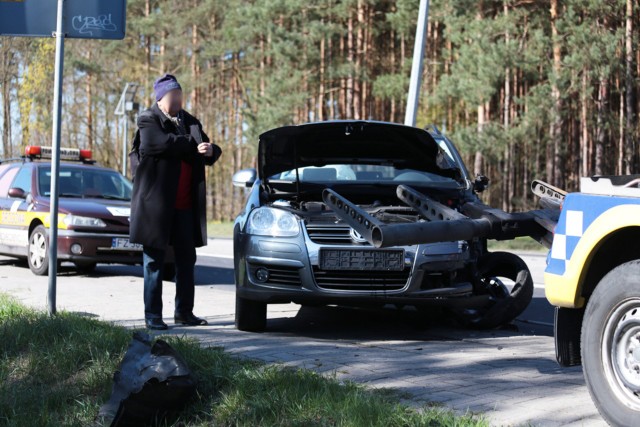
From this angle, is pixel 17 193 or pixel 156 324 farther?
pixel 17 193

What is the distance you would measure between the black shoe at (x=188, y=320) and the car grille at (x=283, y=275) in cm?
87

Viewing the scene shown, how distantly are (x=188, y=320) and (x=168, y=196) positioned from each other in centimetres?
107

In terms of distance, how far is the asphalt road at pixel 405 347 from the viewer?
4.86 meters

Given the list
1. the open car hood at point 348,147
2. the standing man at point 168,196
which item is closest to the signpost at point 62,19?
the standing man at point 168,196

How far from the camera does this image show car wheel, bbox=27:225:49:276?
12.4 meters

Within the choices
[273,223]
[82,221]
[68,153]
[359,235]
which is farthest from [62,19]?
[68,153]

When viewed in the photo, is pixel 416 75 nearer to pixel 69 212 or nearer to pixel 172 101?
pixel 69 212

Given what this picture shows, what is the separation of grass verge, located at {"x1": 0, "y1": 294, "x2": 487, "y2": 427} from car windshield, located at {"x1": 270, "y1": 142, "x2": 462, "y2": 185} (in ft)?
7.36

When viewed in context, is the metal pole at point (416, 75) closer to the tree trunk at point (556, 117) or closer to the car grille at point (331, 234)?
the car grille at point (331, 234)

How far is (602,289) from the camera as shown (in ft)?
14.0

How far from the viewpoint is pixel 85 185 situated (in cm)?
1338

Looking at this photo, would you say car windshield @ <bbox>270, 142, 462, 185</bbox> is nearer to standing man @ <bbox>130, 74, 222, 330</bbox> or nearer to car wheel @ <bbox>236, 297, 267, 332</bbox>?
standing man @ <bbox>130, 74, 222, 330</bbox>

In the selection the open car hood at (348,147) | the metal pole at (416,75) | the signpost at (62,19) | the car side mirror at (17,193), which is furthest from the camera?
the metal pole at (416,75)

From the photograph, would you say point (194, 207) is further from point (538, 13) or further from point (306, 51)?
point (306, 51)
